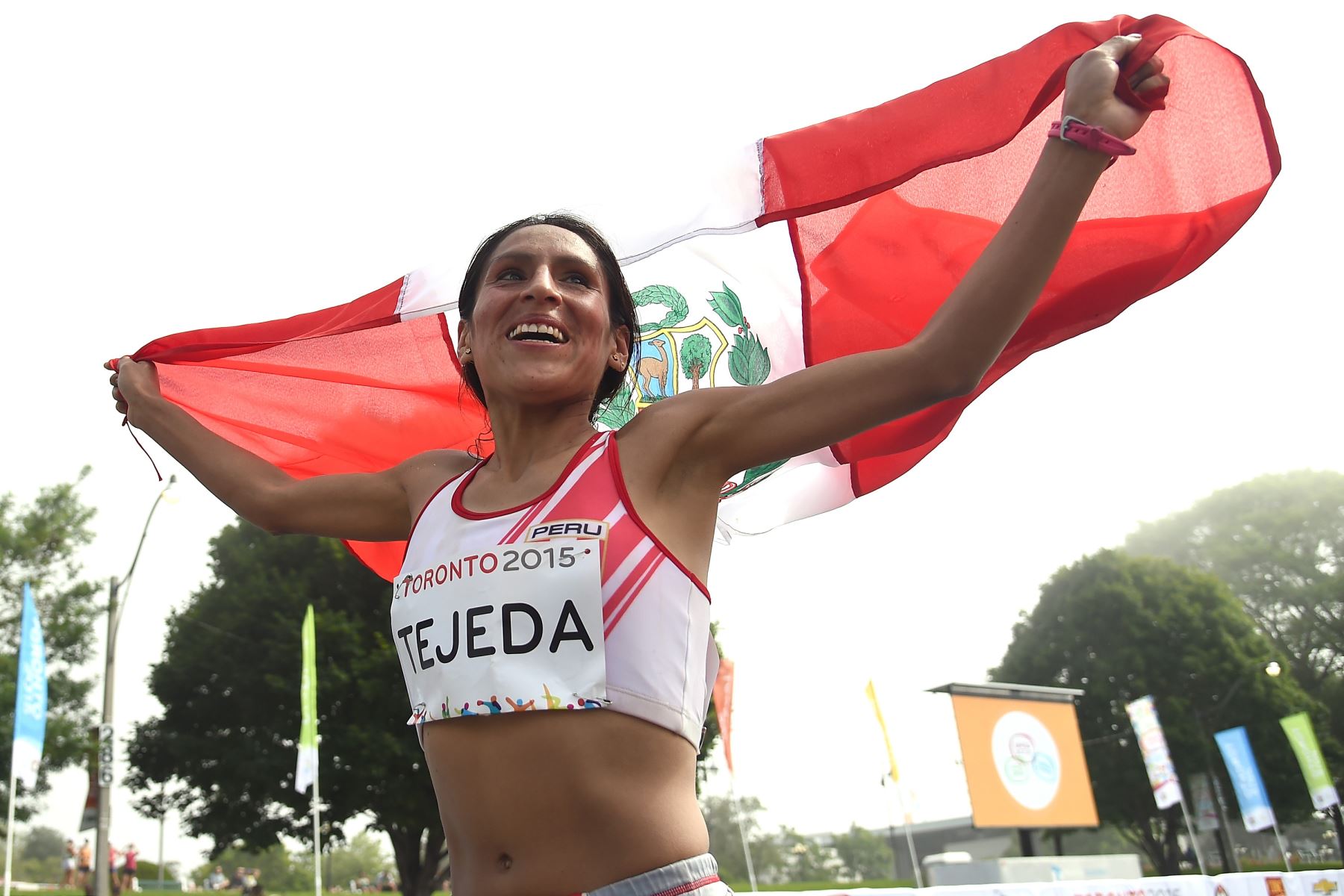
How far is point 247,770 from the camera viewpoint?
24031mm

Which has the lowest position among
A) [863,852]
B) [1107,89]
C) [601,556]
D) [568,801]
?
[863,852]

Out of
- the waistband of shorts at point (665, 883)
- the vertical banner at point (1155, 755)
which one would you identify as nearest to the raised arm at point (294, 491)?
the waistband of shorts at point (665, 883)

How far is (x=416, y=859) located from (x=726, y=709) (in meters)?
9.61

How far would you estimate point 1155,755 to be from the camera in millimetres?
24266

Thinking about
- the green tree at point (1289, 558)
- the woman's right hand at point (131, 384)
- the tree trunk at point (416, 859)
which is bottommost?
the tree trunk at point (416, 859)

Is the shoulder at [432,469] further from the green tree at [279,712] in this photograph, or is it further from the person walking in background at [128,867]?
the person walking in background at [128,867]

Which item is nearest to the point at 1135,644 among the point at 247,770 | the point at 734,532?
the point at 247,770

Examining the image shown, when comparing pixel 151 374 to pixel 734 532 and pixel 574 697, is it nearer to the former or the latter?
pixel 734 532

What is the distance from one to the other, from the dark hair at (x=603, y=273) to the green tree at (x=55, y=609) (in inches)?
1132

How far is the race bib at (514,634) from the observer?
5.89 feet

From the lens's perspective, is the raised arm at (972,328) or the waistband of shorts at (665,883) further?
the raised arm at (972,328)

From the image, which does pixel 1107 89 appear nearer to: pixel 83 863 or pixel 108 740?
pixel 108 740

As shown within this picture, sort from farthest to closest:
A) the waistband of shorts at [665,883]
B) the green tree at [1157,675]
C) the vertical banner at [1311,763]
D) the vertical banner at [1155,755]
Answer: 1. the green tree at [1157,675]
2. the vertical banner at [1311,763]
3. the vertical banner at [1155,755]
4. the waistband of shorts at [665,883]

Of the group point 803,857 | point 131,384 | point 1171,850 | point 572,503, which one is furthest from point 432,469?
point 803,857
